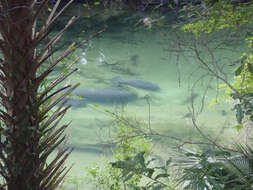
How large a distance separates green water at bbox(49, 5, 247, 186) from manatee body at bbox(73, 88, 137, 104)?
0.13 meters

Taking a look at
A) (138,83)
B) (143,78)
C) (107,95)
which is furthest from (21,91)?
(143,78)

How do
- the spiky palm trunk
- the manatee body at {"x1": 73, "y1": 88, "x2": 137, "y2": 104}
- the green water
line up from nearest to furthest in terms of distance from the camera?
the spiky palm trunk < the green water < the manatee body at {"x1": 73, "y1": 88, "x2": 137, "y2": 104}

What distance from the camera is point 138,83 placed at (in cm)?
618

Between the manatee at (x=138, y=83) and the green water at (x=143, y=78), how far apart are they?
0.42 feet

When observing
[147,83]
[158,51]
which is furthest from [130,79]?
[158,51]

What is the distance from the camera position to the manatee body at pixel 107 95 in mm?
5468

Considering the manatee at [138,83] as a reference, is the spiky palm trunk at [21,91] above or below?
below

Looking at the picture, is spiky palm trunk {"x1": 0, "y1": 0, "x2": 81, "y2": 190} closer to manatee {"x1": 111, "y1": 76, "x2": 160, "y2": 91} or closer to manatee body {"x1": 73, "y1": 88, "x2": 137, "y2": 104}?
manatee body {"x1": 73, "y1": 88, "x2": 137, "y2": 104}

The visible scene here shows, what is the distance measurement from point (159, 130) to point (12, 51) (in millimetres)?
3702

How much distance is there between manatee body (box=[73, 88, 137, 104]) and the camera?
5468 mm

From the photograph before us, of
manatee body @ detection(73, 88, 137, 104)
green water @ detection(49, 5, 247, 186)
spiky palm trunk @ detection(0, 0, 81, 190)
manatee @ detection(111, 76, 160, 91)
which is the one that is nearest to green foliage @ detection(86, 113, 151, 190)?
green water @ detection(49, 5, 247, 186)

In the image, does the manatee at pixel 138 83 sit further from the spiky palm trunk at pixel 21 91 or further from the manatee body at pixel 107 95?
the spiky palm trunk at pixel 21 91

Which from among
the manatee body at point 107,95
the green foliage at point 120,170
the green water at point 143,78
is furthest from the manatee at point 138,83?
the green foliage at point 120,170

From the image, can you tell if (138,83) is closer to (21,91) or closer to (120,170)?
(120,170)
